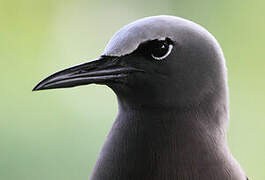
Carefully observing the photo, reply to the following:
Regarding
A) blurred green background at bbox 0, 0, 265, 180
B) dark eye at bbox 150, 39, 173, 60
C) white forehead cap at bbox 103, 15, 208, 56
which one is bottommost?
blurred green background at bbox 0, 0, 265, 180

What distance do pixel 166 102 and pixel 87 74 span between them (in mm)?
145

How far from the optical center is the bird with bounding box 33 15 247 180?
1050mm

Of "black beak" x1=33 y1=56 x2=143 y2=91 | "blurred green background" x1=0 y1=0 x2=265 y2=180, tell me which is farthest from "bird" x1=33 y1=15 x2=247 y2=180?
"blurred green background" x1=0 y1=0 x2=265 y2=180

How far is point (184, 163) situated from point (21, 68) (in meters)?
0.99

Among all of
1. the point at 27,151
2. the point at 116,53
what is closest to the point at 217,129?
the point at 116,53

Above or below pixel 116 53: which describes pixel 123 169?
below

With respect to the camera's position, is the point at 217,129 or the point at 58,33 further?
the point at 58,33

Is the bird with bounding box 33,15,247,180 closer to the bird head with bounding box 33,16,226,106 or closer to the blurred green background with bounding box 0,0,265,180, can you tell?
the bird head with bounding box 33,16,226,106

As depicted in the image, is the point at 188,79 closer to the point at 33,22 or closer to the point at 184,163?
the point at 184,163

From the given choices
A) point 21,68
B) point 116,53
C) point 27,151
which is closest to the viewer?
point 116,53

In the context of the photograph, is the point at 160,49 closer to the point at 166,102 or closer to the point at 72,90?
the point at 166,102

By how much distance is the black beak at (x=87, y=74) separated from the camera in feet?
3.40

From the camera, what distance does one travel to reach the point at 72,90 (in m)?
2.02

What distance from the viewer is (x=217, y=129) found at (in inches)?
43.9
